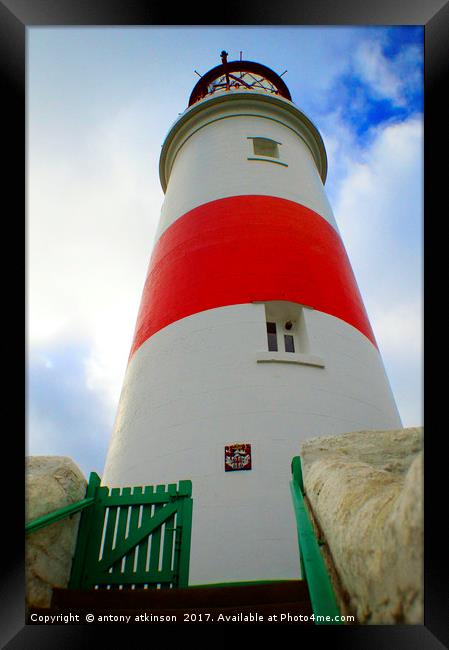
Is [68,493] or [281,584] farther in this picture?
[68,493]

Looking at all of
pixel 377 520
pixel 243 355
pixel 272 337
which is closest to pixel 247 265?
pixel 272 337

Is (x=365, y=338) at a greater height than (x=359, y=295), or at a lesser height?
lesser

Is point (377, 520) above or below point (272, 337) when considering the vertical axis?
below

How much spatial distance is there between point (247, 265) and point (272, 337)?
99cm

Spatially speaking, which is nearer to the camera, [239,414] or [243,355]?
[239,414]

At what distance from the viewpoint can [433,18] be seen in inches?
79.5

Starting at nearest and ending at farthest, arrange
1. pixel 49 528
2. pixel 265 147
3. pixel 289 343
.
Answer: pixel 49 528
pixel 289 343
pixel 265 147

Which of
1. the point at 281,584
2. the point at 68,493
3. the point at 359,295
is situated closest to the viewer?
the point at 281,584

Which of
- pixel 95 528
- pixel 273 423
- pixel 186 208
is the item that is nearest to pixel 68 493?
pixel 95 528

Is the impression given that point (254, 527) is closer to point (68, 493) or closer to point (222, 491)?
point (222, 491)

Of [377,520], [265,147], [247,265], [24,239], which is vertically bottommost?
[377,520]

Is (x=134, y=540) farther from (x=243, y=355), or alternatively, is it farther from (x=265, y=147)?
(x=265, y=147)

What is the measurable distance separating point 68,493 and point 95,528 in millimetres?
424

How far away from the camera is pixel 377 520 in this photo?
1.50 m
